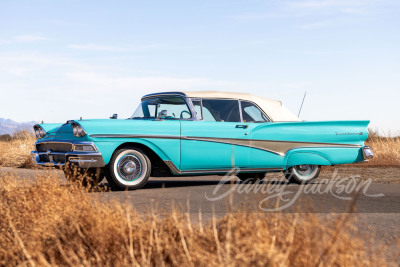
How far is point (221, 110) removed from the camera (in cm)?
1046

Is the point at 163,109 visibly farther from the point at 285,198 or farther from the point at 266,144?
the point at 285,198

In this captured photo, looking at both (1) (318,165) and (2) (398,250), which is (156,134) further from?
(2) (398,250)

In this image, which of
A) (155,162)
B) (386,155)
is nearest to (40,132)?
(155,162)

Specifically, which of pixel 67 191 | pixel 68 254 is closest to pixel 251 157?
pixel 67 191

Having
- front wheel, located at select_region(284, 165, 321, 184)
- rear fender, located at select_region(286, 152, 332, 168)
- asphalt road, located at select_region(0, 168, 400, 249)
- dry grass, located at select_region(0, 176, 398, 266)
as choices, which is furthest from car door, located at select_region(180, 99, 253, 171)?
dry grass, located at select_region(0, 176, 398, 266)

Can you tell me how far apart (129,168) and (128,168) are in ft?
0.06

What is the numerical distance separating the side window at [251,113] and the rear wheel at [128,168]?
217 centimetres

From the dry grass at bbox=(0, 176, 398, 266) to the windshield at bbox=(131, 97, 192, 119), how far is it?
202 inches

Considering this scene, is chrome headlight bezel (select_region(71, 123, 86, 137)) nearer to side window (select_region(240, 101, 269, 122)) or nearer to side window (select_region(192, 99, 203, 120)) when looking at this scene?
side window (select_region(192, 99, 203, 120))

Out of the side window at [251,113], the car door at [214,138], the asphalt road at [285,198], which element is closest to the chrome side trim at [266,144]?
the car door at [214,138]

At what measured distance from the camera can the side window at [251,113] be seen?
420 inches

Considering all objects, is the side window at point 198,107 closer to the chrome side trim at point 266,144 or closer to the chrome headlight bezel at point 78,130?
the chrome side trim at point 266,144

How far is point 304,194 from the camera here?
31.2ft

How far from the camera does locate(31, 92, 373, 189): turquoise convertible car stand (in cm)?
944
